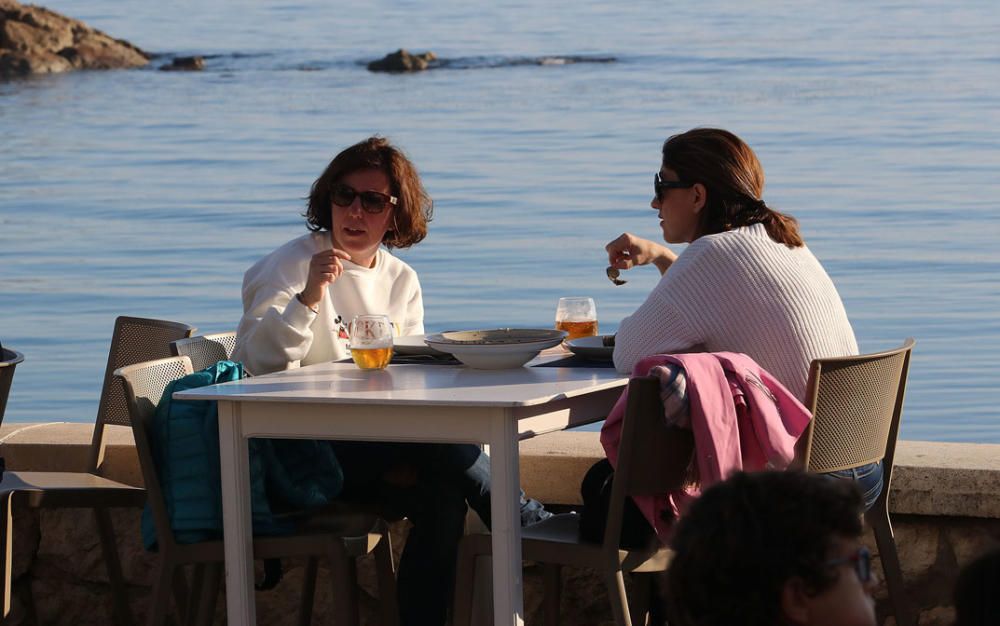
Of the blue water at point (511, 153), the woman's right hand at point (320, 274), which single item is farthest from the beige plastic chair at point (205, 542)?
the blue water at point (511, 153)

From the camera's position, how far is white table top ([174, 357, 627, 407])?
9.95 feet

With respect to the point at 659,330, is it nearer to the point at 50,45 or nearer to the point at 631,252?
the point at 631,252

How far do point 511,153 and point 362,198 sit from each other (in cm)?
1885

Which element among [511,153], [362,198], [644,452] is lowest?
[511,153]

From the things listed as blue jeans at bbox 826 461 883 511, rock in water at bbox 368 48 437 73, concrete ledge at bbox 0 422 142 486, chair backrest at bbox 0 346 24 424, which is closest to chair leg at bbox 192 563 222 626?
chair backrest at bbox 0 346 24 424

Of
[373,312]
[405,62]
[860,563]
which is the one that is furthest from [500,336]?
[405,62]

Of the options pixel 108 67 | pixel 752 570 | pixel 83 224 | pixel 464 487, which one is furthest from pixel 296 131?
pixel 752 570

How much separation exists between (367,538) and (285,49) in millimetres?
34910

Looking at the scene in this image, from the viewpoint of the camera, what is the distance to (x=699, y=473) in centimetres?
311

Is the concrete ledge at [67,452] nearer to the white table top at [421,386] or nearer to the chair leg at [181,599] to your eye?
the chair leg at [181,599]

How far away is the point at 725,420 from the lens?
3064 mm

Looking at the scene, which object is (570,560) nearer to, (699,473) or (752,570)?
(699,473)

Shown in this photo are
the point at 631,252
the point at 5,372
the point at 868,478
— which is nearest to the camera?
the point at 868,478

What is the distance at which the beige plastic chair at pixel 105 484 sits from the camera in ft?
12.1
